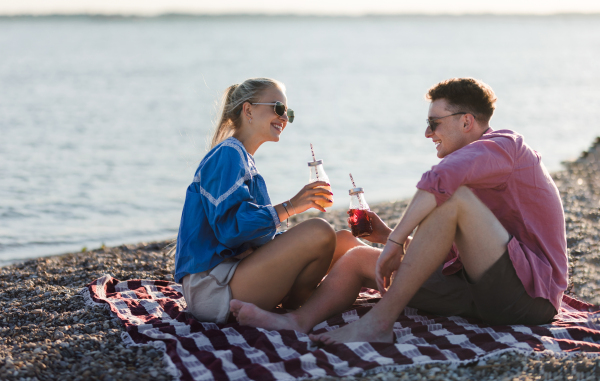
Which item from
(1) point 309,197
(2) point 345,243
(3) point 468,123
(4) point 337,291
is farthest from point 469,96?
(4) point 337,291

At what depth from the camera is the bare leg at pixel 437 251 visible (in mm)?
2965

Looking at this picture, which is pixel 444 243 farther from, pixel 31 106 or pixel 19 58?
pixel 19 58

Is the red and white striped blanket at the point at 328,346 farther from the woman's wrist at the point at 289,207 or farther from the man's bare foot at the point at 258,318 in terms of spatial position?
the woman's wrist at the point at 289,207

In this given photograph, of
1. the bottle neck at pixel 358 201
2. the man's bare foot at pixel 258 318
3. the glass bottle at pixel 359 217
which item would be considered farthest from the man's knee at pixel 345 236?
the man's bare foot at pixel 258 318

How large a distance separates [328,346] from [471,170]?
1172 mm

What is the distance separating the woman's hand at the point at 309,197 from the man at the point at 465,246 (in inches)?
14.5

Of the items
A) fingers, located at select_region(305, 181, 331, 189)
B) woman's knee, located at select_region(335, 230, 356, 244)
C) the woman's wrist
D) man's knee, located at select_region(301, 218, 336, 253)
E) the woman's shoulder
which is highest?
the woman's shoulder

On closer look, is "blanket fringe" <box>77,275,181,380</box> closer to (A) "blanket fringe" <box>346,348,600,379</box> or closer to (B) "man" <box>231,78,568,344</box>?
(B) "man" <box>231,78,568,344</box>

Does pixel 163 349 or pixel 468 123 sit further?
pixel 468 123

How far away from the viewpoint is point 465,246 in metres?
3.05

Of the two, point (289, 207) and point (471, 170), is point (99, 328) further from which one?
point (471, 170)

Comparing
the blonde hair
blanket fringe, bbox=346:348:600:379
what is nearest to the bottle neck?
the blonde hair

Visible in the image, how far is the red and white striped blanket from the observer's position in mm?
2818

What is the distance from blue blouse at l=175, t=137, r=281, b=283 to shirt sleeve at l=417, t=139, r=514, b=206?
2.95 feet
